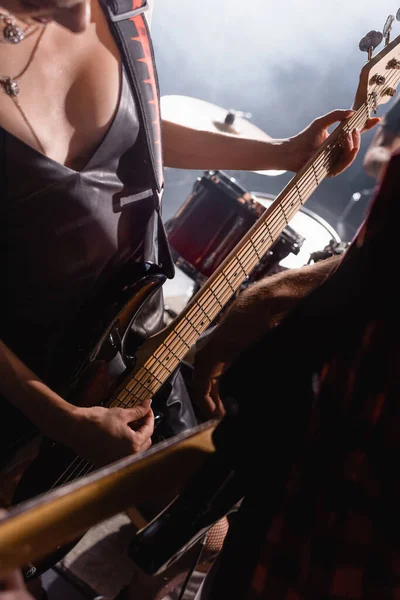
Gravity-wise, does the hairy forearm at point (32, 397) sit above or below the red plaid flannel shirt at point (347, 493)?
below

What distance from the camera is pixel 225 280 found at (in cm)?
107

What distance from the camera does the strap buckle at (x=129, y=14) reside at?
2.88 ft

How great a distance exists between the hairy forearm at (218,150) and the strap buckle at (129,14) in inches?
14.6

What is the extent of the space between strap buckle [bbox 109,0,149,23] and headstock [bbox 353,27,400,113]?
27.5 inches

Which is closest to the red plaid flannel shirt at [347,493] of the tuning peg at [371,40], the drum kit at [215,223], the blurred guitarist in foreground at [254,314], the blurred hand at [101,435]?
the blurred guitarist in foreground at [254,314]

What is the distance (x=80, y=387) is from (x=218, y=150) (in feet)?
2.99

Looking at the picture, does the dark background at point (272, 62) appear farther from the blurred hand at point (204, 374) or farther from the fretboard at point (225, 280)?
the blurred hand at point (204, 374)

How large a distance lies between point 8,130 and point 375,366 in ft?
2.51

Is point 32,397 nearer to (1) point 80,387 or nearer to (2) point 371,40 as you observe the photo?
(1) point 80,387

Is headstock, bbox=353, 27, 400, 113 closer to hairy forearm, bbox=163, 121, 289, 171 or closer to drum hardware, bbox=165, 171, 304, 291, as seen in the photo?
hairy forearm, bbox=163, 121, 289, 171

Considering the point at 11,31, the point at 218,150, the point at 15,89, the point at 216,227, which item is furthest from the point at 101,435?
the point at 216,227

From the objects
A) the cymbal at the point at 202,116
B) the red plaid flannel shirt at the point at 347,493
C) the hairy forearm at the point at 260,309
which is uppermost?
the cymbal at the point at 202,116

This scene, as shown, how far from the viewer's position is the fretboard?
3.22 feet

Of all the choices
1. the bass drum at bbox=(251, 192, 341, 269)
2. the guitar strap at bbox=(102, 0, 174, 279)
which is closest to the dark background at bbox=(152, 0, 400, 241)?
the bass drum at bbox=(251, 192, 341, 269)
